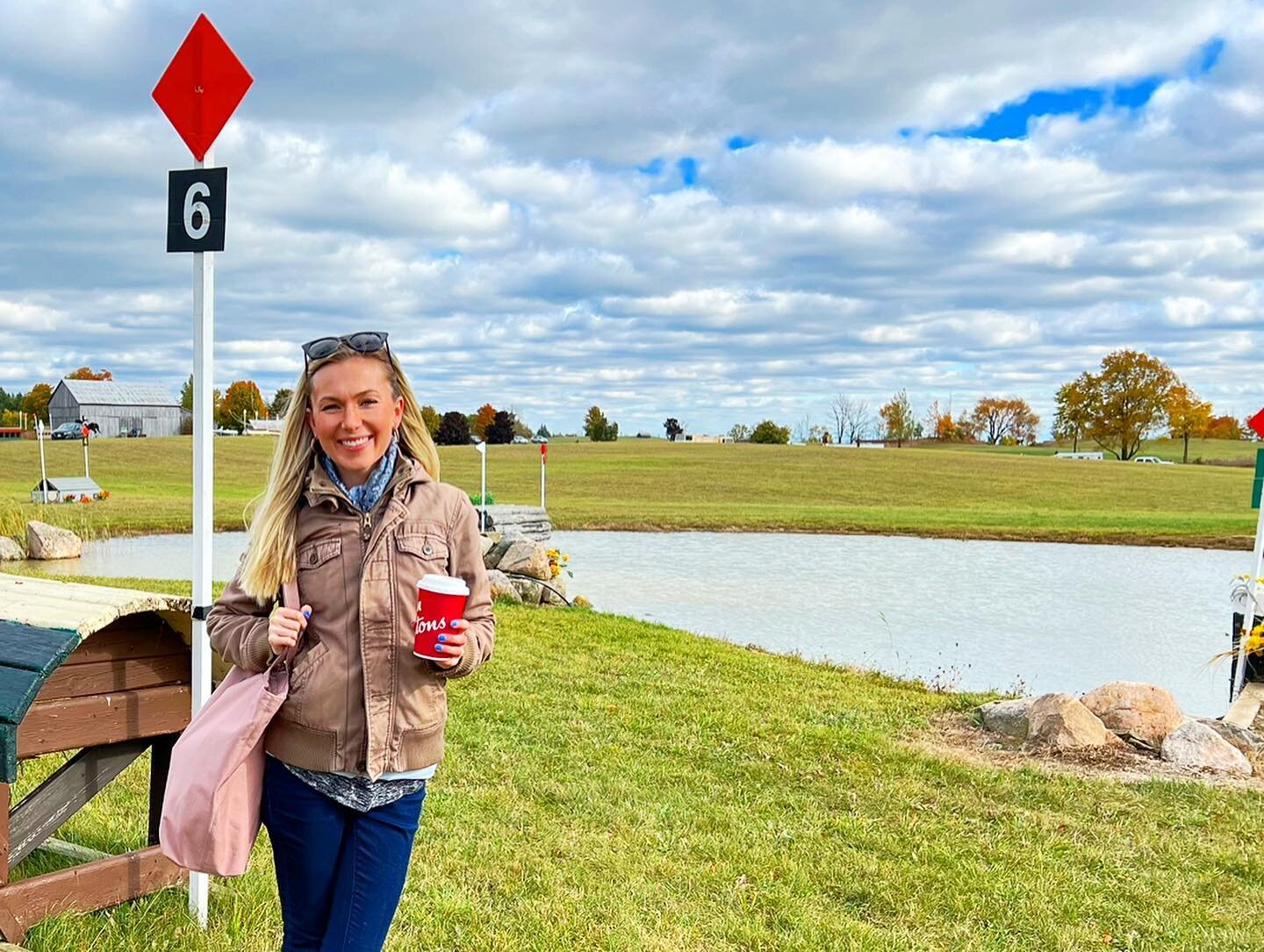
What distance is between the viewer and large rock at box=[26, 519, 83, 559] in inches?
542

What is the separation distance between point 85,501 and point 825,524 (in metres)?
16.4

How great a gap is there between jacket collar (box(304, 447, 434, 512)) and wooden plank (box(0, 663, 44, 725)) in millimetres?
899

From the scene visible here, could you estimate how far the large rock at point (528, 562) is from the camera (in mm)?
11422

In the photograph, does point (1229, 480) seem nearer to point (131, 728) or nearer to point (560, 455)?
point (560, 455)

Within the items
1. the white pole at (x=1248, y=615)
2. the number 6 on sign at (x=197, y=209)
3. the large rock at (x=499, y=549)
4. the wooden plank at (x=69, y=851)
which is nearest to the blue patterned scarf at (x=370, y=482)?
the number 6 on sign at (x=197, y=209)

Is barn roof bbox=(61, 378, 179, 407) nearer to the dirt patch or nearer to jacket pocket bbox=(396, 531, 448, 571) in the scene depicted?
the dirt patch

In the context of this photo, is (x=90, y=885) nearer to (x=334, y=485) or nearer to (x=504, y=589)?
(x=334, y=485)

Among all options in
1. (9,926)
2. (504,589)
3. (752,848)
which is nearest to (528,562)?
(504,589)

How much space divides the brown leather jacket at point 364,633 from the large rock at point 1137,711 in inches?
204

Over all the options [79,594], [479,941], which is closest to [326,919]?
[479,941]

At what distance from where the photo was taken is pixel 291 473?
2.40 metres

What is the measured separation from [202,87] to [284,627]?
5.92 feet

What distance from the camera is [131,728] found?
10.4ft

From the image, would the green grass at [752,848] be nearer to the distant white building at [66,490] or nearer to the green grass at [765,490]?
the green grass at [765,490]
